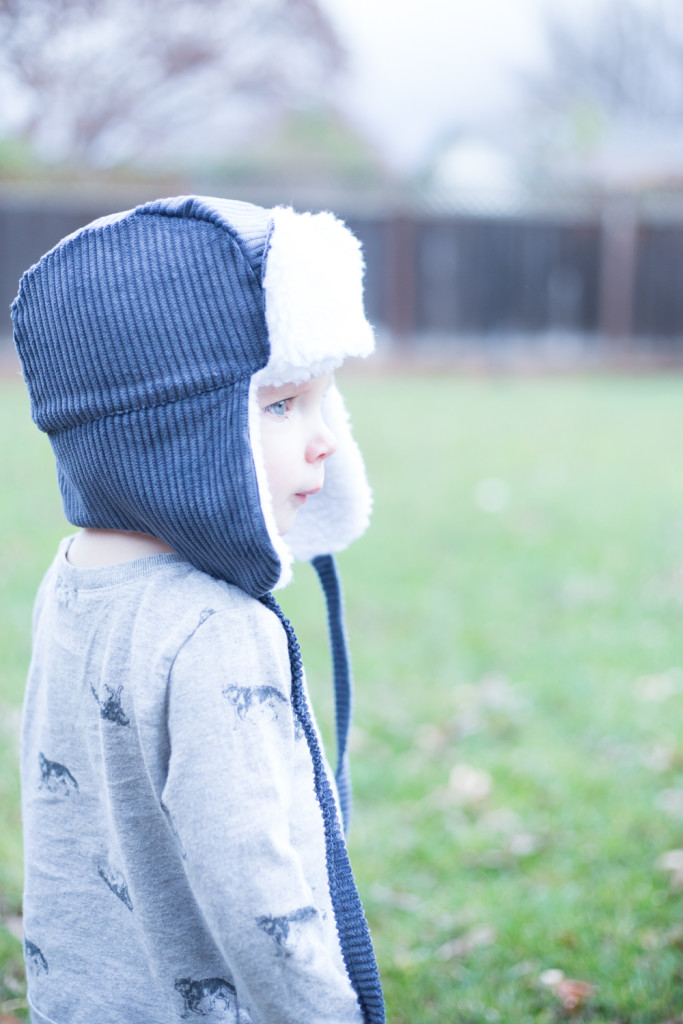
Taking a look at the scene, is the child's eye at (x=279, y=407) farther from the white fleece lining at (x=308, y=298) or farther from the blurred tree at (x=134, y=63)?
the blurred tree at (x=134, y=63)

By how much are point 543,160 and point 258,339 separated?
91.7ft

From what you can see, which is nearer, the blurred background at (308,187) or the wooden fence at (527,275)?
the blurred background at (308,187)

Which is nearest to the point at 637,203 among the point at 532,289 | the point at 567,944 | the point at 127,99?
the point at 532,289

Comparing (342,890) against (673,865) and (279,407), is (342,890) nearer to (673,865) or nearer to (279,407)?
(279,407)

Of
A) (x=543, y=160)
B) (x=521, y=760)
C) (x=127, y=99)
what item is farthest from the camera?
(x=543, y=160)

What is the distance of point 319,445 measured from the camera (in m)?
1.27

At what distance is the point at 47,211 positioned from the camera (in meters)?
11.3

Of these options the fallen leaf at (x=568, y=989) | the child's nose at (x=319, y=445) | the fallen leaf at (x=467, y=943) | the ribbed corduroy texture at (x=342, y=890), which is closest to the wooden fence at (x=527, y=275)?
the fallen leaf at (x=467, y=943)

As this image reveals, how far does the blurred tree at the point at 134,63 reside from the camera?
9.21 feet

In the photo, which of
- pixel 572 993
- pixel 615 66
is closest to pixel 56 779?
pixel 572 993

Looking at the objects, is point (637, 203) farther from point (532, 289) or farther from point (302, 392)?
point (302, 392)

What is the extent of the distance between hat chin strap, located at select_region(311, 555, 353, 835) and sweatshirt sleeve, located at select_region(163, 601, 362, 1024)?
49 cm

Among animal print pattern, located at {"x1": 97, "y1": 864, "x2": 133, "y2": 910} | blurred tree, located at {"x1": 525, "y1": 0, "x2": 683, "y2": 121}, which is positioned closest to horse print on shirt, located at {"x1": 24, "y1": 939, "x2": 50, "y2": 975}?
animal print pattern, located at {"x1": 97, "y1": 864, "x2": 133, "y2": 910}

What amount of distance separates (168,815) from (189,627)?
227 mm
